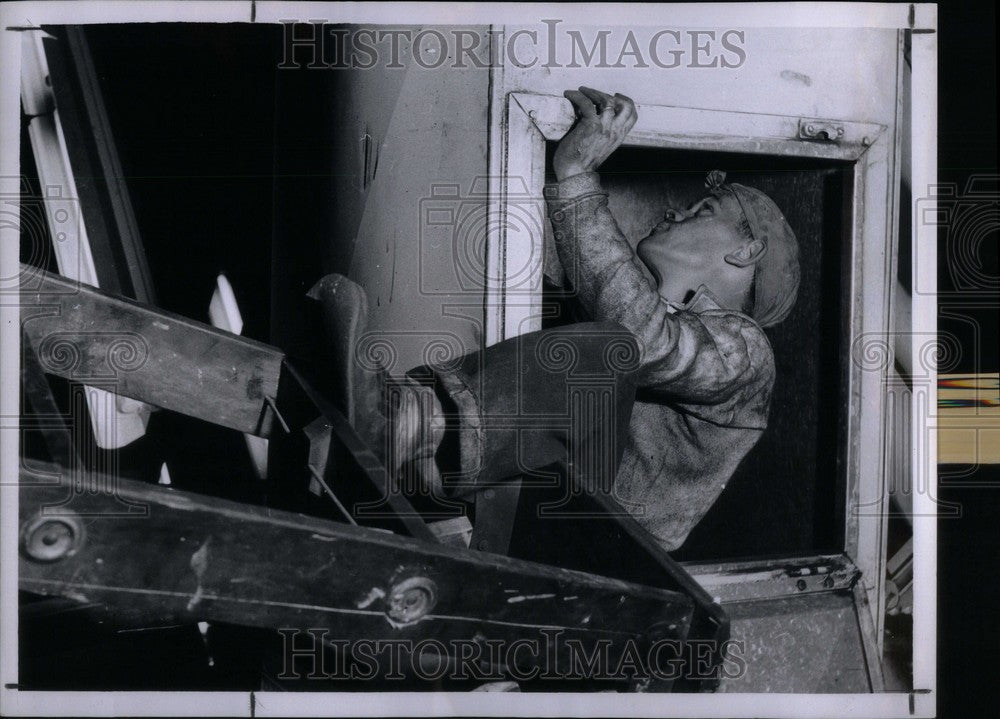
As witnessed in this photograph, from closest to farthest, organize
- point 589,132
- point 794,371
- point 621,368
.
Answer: point 621,368
point 589,132
point 794,371

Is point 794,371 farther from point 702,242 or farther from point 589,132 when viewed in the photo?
point 589,132

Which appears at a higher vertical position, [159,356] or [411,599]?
[159,356]

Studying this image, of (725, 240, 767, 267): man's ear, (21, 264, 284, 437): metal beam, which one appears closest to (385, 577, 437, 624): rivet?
(21, 264, 284, 437): metal beam

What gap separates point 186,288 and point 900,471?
105 cm

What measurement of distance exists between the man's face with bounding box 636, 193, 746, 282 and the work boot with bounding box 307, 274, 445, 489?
45 cm

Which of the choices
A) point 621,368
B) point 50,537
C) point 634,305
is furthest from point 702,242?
point 50,537

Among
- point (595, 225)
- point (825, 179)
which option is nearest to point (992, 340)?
Answer: point (825, 179)

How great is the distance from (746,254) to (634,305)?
23 centimetres

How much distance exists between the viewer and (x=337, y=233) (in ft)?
3.85

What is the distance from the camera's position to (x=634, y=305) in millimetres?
1144

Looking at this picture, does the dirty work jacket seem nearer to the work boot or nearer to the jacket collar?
the jacket collar

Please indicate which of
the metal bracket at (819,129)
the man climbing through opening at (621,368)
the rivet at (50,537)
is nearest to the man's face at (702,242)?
the man climbing through opening at (621,368)

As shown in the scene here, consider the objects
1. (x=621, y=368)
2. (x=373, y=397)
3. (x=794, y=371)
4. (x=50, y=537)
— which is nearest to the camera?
(x=50, y=537)

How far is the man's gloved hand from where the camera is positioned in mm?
1164
